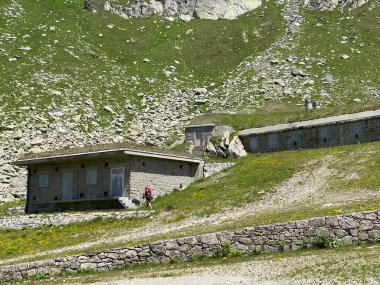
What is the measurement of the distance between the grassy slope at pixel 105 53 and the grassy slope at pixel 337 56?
319 inches

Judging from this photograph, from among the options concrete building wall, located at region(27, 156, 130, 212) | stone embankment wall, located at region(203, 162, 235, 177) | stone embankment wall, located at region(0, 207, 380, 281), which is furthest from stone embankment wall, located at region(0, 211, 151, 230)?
stone embankment wall, located at region(0, 207, 380, 281)

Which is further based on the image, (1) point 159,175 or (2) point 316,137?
(2) point 316,137

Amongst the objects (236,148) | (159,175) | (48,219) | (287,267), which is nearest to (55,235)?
(48,219)

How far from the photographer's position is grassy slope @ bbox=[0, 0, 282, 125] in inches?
3472

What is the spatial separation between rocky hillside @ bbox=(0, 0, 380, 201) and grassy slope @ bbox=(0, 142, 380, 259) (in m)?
15.1

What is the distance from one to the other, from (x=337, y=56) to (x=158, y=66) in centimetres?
3104

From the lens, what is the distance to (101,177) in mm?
50125

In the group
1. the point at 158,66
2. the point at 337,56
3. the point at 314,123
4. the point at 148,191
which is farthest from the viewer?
the point at 158,66

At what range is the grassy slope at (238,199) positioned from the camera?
3183cm

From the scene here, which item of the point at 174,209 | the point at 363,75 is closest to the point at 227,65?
the point at 363,75

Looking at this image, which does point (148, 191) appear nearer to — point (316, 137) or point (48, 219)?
point (48, 219)

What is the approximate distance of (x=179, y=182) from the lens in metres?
52.2

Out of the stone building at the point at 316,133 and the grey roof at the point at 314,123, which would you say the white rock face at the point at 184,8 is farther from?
the stone building at the point at 316,133

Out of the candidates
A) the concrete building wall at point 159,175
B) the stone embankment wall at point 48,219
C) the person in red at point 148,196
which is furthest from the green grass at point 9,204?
the person in red at point 148,196
